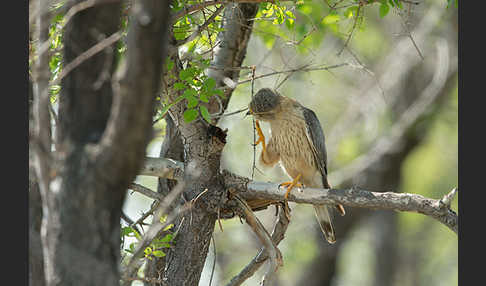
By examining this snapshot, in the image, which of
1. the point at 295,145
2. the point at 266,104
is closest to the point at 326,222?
the point at 295,145

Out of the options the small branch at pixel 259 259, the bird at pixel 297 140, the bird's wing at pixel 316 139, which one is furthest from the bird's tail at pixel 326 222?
the small branch at pixel 259 259

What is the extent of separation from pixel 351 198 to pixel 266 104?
204 centimetres

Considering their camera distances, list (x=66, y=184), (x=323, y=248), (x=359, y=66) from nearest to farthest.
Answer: (x=66, y=184)
(x=359, y=66)
(x=323, y=248)

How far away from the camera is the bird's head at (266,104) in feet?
19.3

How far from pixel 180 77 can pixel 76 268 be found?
6.48ft

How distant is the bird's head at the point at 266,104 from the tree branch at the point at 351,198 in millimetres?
1489

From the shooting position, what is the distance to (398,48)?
478 inches

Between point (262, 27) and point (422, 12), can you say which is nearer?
point (262, 27)

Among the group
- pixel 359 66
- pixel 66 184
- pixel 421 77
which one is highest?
pixel 421 77

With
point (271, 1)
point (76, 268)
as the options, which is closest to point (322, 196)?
point (271, 1)

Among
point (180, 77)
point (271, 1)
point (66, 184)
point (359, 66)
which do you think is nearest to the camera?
point (66, 184)

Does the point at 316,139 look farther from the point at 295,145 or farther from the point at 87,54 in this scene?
the point at 87,54

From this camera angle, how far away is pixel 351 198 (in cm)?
409

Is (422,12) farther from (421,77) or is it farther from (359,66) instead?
(359,66)
